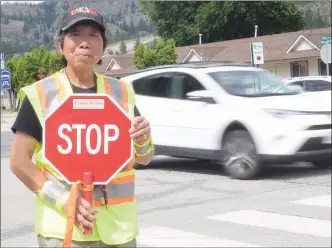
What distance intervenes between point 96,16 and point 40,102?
0.87ft

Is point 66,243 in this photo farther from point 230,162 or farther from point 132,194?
point 230,162

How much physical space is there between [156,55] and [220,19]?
1.44ft

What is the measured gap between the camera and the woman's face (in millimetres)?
1865

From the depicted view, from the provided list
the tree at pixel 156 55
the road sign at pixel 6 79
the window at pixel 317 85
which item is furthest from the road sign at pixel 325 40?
the road sign at pixel 6 79

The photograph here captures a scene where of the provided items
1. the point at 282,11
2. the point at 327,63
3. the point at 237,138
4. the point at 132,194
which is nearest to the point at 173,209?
the point at 237,138

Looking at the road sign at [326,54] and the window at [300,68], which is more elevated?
the road sign at [326,54]

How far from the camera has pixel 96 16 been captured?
189cm

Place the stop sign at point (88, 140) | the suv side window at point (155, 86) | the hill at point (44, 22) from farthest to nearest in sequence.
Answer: the suv side window at point (155, 86) → the hill at point (44, 22) → the stop sign at point (88, 140)

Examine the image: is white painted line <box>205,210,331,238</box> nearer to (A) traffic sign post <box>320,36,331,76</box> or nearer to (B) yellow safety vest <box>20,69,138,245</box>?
(A) traffic sign post <box>320,36,331,76</box>

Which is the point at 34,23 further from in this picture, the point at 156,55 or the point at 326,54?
the point at 326,54

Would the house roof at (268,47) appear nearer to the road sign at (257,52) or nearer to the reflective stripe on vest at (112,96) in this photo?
the road sign at (257,52)

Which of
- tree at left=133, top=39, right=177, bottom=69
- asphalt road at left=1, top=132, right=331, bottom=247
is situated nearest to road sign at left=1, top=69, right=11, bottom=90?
tree at left=133, top=39, right=177, bottom=69

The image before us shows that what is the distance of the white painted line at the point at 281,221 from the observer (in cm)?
500

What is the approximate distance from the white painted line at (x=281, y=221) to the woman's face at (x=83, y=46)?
3248mm
